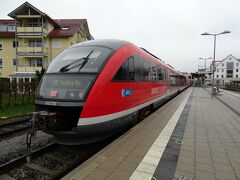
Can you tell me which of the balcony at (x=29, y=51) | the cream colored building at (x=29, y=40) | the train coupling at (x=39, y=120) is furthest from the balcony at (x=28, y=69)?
the train coupling at (x=39, y=120)

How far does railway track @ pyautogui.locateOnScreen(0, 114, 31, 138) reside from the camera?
22.8ft

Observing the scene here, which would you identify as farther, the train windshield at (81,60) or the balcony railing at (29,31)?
the balcony railing at (29,31)

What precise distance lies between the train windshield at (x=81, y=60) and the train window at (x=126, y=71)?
1.81ft

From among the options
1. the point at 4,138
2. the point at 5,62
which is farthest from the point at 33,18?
the point at 4,138

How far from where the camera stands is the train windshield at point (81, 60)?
4906mm

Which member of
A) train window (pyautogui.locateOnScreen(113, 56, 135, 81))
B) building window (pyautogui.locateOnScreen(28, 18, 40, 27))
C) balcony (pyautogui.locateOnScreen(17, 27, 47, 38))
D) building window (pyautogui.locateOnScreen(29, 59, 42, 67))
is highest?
building window (pyautogui.locateOnScreen(28, 18, 40, 27))

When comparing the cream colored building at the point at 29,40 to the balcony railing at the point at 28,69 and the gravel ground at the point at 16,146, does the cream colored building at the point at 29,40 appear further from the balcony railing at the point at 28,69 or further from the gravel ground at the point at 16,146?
the gravel ground at the point at 16,146

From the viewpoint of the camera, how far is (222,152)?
4.71 m

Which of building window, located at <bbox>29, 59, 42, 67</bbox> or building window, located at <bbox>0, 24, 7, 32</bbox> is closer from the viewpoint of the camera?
→ building window, located at <bbox>29, 59, 42, 67</bbox>

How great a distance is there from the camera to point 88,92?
4.41 meters

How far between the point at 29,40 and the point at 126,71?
30.2 meters

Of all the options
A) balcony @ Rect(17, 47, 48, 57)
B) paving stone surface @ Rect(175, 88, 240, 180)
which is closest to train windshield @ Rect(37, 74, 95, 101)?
paving stone surface @ Rect(175, 88, 240, 180)

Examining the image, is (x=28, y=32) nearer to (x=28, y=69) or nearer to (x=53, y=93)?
(x=28, y=69)

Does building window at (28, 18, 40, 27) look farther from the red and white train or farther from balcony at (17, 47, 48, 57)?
the red and white train
